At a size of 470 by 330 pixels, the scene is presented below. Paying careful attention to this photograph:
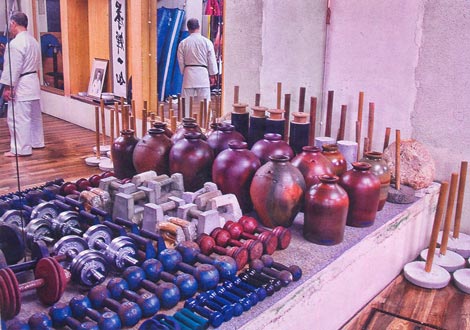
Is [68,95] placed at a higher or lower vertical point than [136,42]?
lower

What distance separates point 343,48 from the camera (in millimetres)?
3701

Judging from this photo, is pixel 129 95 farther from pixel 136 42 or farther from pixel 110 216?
pixel 110 216

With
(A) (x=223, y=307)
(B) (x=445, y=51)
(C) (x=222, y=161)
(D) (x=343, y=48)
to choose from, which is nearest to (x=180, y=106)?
(D) (x=343, y=48)

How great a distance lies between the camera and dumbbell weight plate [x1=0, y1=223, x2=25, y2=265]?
1929mm

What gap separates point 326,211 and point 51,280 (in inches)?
48.1

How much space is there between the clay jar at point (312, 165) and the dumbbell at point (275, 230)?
373 millimetres

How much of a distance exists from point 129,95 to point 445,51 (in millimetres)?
4259

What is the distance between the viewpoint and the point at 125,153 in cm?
287

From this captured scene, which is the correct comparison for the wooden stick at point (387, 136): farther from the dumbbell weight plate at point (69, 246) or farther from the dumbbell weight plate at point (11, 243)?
the dumbbell weight plate at point (11, 243)

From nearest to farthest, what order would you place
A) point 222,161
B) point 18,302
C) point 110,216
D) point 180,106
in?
point 18,302 → point 110,216 → point 222,161 → point 180,106


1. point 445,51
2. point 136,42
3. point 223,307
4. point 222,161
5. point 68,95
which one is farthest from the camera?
point 68,95

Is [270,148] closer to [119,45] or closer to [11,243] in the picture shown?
[11,243]

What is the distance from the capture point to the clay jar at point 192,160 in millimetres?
2598

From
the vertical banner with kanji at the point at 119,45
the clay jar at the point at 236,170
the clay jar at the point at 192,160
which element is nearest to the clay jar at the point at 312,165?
the clay jar at the point at 236,170
